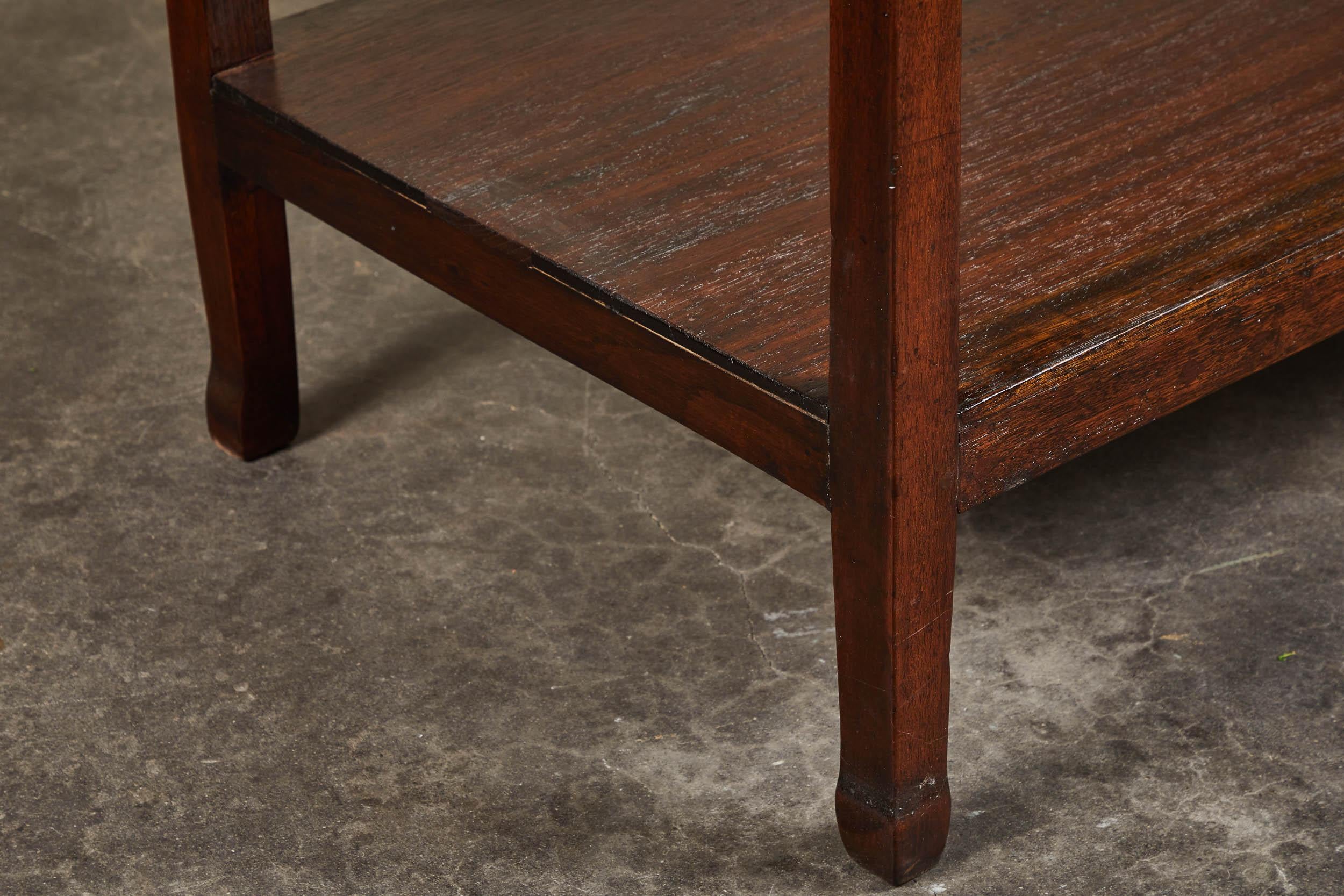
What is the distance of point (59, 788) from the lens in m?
1.64

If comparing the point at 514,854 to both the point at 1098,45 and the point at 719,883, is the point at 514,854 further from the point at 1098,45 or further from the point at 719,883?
the point at 1098,45

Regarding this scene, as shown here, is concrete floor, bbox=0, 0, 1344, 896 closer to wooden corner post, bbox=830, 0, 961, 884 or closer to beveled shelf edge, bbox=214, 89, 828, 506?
wooden corner post, bbox=830, 0, 961, 884

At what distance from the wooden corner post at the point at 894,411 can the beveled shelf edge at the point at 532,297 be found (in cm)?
7

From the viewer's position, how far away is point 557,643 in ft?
5.96

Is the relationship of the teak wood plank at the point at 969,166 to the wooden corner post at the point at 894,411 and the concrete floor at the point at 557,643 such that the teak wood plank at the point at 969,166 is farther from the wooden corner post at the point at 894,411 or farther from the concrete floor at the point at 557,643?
the concrete floor at the point at 557,643

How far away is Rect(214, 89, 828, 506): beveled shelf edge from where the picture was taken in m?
1.42

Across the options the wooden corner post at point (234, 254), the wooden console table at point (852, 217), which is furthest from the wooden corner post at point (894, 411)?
the wooden corner post at point (234, 254)

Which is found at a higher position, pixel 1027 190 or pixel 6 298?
pixel 1027 190

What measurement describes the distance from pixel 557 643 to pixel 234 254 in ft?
1.93

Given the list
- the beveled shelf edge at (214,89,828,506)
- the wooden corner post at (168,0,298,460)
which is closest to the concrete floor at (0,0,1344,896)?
the wooden corner post at (168,0,298,460)

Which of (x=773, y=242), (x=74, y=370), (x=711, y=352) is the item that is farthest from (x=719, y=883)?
(x=74, y=370)

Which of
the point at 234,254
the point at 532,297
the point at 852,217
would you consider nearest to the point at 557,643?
the point at 532,297

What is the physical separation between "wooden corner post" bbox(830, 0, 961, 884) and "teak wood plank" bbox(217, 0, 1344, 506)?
6 centimetres

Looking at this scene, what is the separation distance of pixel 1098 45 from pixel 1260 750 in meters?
0.76
